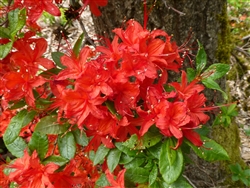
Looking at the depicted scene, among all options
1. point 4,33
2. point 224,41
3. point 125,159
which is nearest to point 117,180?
point 125,159

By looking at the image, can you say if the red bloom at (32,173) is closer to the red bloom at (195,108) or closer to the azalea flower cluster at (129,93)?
the azalea flower cluster at (129,93)

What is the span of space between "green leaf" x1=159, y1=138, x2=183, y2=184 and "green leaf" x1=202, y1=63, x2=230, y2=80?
35 centimetres

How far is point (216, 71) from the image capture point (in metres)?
1.37

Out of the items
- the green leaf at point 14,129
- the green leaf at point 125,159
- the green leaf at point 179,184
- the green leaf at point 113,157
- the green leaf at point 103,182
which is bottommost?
the green leaf at point 179,184

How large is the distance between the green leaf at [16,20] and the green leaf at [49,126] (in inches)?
12.4

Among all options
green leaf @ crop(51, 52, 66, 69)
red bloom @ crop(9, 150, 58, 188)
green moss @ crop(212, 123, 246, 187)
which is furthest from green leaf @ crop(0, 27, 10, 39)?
green moss @ crop(212, 123, 246, 187)

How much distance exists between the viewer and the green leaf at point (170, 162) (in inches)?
44.1

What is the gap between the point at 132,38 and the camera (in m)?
1.15

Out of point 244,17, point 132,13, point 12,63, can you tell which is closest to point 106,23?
point 132,13

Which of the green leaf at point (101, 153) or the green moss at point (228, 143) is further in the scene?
the green moss at point (228, 143)

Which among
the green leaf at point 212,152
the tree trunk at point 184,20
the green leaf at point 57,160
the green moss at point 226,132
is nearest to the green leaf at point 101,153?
the green leaf at point 57,160

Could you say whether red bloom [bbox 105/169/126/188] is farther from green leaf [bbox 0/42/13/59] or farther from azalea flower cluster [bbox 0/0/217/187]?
green leaf [bbox 0/42/13/59]

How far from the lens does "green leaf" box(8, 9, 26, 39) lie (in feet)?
3.82

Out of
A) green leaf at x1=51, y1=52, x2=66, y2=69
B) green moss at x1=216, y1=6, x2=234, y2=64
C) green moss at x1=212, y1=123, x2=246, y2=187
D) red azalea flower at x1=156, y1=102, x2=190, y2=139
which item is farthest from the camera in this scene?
green moss at x1=212, y1=123, x2=246, y2=187
